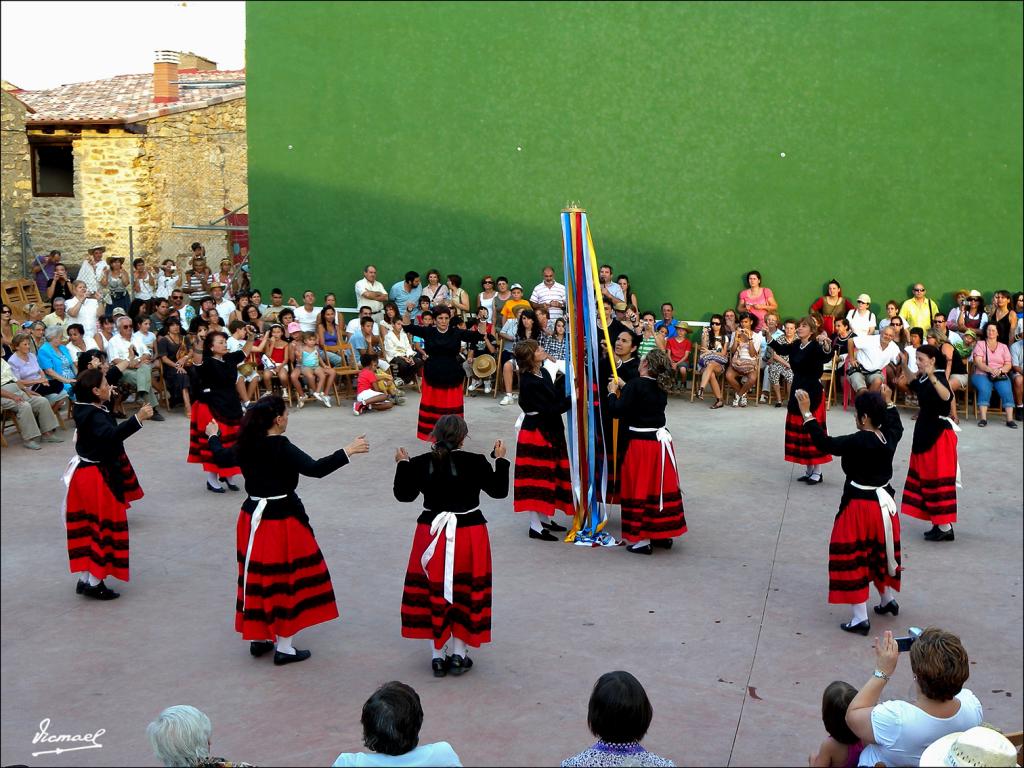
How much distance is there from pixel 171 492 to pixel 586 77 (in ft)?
11.0

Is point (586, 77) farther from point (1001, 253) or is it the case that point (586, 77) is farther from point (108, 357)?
point (108, 357)

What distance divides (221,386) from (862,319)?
3657 millimetres

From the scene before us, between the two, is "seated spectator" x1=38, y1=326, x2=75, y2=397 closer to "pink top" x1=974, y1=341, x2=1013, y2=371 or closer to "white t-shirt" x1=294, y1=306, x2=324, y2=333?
"white t-shirt" x1=294, y1=306, x2=324, y2=333

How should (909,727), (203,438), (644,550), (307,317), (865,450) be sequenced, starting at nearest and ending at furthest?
1. (909,727)
2. (865,450)
3. (307,317)
4. (644,550)
5. (203,438)

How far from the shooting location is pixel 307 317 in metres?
5.45

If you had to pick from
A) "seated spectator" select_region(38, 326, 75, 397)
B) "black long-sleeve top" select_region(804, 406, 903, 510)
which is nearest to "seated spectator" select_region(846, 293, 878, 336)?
"black long-sleeve top" select_region(804, 406, 903, 510)

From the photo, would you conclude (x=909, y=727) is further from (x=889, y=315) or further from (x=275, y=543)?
(x=889, y=315)

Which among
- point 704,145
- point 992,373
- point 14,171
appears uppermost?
point 704,145

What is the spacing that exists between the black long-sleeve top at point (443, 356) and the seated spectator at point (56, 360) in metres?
2.01

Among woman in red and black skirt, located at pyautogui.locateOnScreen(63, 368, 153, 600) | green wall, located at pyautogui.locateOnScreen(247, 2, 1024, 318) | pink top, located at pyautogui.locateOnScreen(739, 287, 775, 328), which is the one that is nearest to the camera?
woman in red and black skirt, located at pyautogui.locateOnScreen(63, 368, 153, 600)

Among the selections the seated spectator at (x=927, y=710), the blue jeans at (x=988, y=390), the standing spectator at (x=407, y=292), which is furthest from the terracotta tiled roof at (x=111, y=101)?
the blue jeans at (x=988, y=390)

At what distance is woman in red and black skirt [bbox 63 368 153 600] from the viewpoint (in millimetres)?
4918

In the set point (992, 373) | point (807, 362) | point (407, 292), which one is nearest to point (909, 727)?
point (407, 292)

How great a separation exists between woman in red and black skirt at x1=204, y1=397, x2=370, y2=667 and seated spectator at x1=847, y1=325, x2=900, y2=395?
3.46m
